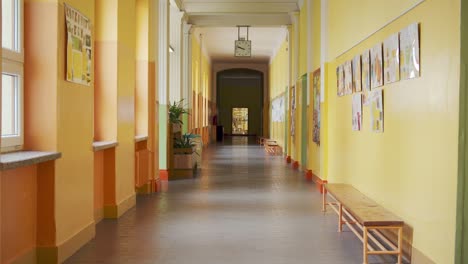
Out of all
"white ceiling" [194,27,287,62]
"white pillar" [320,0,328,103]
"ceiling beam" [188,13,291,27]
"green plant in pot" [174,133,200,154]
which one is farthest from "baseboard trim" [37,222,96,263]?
"white ceiling" [194,27,287,62]

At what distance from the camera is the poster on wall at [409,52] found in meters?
4.70

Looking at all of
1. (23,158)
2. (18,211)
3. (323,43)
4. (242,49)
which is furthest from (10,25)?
(242,49)

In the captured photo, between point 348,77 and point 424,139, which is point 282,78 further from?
point 424,139

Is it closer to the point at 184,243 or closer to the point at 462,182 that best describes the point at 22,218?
the point at 184,243

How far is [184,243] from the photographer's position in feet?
19.0

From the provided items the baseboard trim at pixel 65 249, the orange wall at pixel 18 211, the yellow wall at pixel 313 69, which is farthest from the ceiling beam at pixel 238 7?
the orange wall at pixel 18 211

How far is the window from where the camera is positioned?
178 inches

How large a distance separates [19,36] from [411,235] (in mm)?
3783

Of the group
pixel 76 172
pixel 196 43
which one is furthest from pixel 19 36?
pixel 196 43

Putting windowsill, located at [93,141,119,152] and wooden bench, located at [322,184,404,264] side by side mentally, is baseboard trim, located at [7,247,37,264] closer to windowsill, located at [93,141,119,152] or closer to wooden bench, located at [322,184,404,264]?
windowsill, located at [93,141,119,152]

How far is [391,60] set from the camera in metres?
5.46

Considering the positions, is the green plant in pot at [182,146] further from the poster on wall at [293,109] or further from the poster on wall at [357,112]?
the poster on wall at [357,112]

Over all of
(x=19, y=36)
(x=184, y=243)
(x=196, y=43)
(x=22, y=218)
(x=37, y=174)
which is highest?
(x=196, y=43)

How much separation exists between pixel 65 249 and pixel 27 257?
48 centimetres
